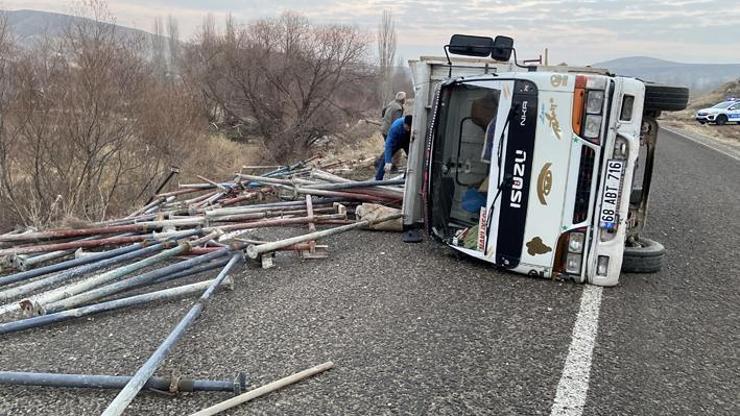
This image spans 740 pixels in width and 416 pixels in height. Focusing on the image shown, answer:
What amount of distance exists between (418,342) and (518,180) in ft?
5.99

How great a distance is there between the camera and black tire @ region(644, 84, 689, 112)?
4.68 metres

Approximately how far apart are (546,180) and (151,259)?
3567 mm

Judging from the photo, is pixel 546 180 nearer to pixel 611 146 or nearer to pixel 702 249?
pixel 611 146

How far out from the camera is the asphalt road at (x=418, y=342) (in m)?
3.02

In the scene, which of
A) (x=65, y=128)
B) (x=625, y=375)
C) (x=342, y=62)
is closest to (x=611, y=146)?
(x=625, y=375)

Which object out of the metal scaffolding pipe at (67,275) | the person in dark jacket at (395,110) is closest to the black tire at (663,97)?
the metal scaffolding pipe at (67,275)

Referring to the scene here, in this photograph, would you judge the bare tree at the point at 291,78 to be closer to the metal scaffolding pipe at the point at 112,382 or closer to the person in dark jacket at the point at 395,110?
the person in dark jacket at the point at 395,110

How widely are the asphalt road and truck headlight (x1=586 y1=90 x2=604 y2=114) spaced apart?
1.48 m

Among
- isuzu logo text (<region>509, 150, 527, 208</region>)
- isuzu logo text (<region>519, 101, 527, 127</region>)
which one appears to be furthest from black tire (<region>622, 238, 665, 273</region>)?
isuzu logo text (<region>519, 101, 527, 127</region>)

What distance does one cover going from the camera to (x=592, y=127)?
14.7 feet

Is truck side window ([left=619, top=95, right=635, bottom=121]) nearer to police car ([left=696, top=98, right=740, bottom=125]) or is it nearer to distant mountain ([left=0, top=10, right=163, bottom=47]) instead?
distant mountain ([left=0, top=10, right=163, bottom=47])

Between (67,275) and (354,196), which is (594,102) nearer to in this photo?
(354,196)

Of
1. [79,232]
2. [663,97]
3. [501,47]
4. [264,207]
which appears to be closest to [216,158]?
[264,207]

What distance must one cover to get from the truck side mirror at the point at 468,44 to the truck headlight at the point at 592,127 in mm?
1802
